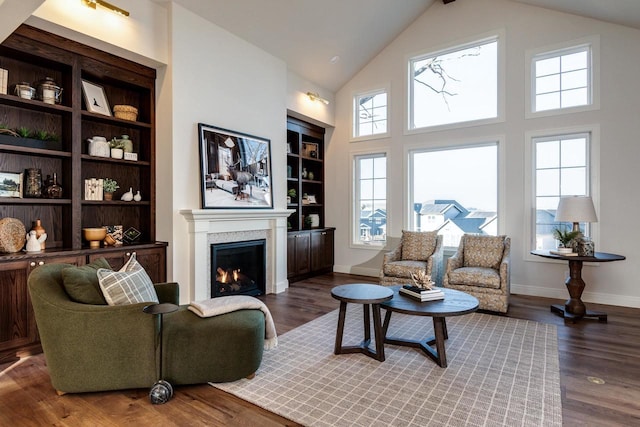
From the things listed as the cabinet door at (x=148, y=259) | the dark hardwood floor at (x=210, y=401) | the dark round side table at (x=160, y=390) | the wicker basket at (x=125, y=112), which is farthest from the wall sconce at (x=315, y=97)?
the dark hardwood floor at (x=210, y=401)

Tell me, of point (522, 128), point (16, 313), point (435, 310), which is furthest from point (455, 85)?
point (16, 313)

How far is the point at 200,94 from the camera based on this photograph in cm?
418

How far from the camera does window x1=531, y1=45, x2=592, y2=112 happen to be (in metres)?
4.68

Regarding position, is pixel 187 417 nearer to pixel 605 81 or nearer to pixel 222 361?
pixel 222 361

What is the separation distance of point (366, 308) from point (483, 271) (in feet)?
6.54

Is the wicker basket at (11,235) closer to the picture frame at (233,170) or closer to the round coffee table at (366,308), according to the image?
the picture frame at (233,170)

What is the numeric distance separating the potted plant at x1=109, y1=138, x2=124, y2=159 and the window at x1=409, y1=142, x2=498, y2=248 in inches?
168

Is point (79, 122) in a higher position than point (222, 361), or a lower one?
higher

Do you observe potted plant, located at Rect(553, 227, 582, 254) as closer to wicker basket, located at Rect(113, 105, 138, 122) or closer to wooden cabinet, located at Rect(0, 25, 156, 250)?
wooden cabinet, located at Rect(0, 25, 156, 250)

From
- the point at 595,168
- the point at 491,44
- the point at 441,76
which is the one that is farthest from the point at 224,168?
the point at 595,168

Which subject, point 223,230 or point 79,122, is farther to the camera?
point 223,230

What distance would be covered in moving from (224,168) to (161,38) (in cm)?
155

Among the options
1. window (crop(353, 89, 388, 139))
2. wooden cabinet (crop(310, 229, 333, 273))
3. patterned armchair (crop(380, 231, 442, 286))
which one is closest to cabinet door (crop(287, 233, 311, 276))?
wooden cabinet (crop(310, 229, 333, 273))

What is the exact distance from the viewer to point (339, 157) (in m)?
6.77
